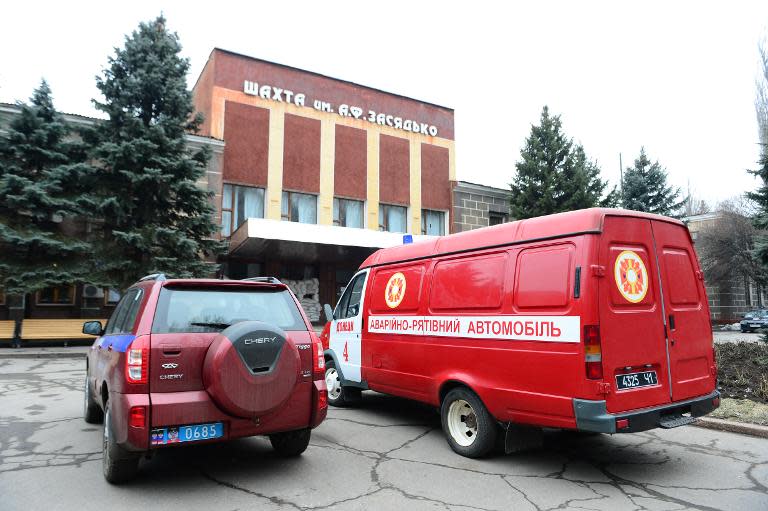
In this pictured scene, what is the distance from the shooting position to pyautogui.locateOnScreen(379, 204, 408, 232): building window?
25.1 m

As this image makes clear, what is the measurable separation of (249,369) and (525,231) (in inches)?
116

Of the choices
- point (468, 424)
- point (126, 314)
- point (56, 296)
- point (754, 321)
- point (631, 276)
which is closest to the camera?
point (631, 276)

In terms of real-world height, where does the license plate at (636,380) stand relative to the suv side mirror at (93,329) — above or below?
below

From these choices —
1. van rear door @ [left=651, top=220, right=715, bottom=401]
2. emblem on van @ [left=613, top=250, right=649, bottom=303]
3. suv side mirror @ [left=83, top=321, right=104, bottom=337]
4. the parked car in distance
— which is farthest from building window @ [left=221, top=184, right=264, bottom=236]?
the parked car in distance

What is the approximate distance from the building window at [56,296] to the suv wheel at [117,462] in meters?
16.3

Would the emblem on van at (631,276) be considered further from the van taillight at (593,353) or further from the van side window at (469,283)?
the van side window at (469,283)

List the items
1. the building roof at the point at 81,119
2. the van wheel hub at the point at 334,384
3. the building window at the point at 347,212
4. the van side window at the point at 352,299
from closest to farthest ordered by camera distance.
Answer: the van side window at the point at 352,299
the van wheel hub at the point at 334,384
the building roof at the point at 81,119
the building window at the point at 347,212

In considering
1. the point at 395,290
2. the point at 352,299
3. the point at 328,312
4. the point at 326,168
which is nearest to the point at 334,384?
the point at 328,312

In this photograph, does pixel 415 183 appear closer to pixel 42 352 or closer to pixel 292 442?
pixel 42 352

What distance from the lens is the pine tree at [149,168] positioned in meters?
16.4

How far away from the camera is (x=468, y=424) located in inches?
218

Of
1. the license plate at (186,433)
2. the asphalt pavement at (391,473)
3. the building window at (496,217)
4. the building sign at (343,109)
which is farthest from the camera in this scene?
the building window at (496,217)

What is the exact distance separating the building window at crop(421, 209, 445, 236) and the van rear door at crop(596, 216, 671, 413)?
2120 cm

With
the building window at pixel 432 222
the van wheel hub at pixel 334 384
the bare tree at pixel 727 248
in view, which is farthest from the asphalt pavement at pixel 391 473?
the bare tree at pixel 727 248
